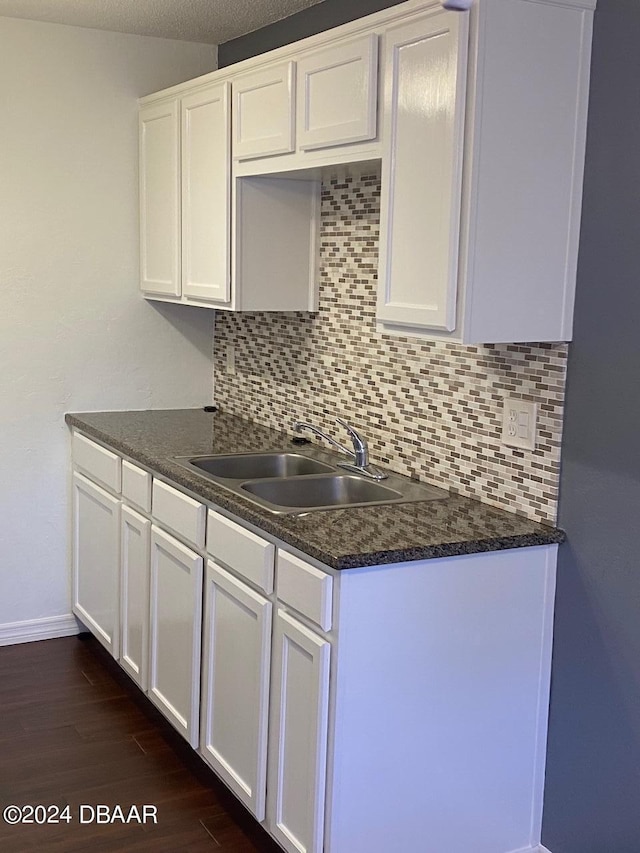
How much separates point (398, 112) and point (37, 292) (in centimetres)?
196

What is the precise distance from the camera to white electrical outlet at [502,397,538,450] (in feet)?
8.16

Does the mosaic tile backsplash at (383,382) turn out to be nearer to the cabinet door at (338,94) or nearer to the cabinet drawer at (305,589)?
the cabinet door at (338,94)

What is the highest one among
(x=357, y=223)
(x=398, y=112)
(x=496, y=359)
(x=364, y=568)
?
(x=398, y=112)

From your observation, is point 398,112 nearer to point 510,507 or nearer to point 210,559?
point 510,507

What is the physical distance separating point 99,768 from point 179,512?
0.82 meters

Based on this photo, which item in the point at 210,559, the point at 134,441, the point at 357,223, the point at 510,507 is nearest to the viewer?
the point at 510,507

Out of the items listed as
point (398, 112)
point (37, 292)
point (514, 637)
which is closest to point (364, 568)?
point (514, 637)

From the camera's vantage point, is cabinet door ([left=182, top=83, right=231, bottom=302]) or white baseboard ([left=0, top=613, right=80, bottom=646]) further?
white baseboard ([left=0, top=613, right=80, bottom=646])

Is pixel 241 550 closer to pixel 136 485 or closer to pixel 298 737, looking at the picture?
pixel 298 737

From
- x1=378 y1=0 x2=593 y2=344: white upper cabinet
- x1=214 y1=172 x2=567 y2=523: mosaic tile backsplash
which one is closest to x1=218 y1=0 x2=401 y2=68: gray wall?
x1=214 y1=172 x2=567 y2=523: mosaic tile backsplash

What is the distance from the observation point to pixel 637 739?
7.41ft

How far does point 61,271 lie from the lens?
3.91m

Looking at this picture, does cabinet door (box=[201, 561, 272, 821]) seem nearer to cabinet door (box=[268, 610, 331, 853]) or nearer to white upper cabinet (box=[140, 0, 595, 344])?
cabinet door (box=[268, 610, 331, 853])

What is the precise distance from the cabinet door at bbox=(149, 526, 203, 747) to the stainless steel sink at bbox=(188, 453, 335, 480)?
27 cm
